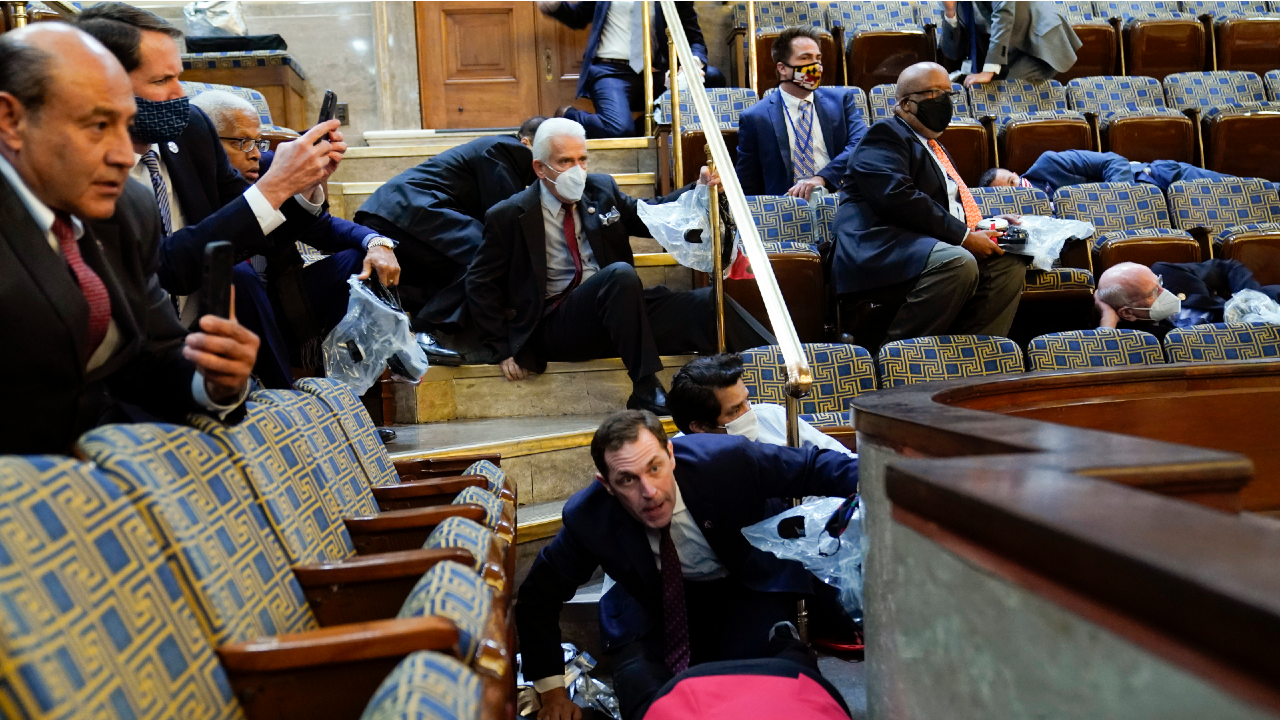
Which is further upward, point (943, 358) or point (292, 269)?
point (292, 269)

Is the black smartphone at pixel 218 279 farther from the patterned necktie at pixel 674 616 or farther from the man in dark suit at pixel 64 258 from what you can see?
the patterned necktie at pixel 674 616

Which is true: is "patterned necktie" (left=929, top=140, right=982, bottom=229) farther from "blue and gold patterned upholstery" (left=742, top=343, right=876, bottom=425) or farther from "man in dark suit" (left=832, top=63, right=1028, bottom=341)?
"blue and gold patterned upholstery" (left=742, top=343, right=876, bottom=425)

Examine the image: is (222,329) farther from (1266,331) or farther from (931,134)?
(1266,331)

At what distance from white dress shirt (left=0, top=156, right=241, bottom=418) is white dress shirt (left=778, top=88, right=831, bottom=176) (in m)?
2.53

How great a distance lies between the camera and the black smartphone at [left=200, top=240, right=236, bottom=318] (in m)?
0.92

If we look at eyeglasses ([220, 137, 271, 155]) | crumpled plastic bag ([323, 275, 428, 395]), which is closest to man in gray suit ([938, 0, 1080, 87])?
→ crumpled plastic bag ([323, 275, 428, 395])

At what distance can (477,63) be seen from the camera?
4.59 m

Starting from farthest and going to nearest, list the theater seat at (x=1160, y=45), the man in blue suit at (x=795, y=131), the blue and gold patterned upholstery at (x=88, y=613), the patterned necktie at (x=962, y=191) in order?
the theater seat at (x=1160, y=45), the man in blue suit at (x=795, y=131), the patterned necktie at (x=962, y=191), the blue and gold patterned upholstery at (x=88, y=613)

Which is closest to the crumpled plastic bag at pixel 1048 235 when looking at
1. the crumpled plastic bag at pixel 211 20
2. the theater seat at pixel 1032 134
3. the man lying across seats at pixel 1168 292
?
the man lying across seats at pixel 1168 292

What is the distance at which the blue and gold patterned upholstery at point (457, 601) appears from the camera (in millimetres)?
906

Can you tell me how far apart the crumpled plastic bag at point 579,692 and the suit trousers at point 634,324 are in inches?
31.4

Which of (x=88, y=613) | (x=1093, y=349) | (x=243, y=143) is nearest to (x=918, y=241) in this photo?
(x=1093, y=349)

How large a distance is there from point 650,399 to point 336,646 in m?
1.47

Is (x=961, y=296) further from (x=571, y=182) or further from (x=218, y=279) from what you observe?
(x=218, y=279)
